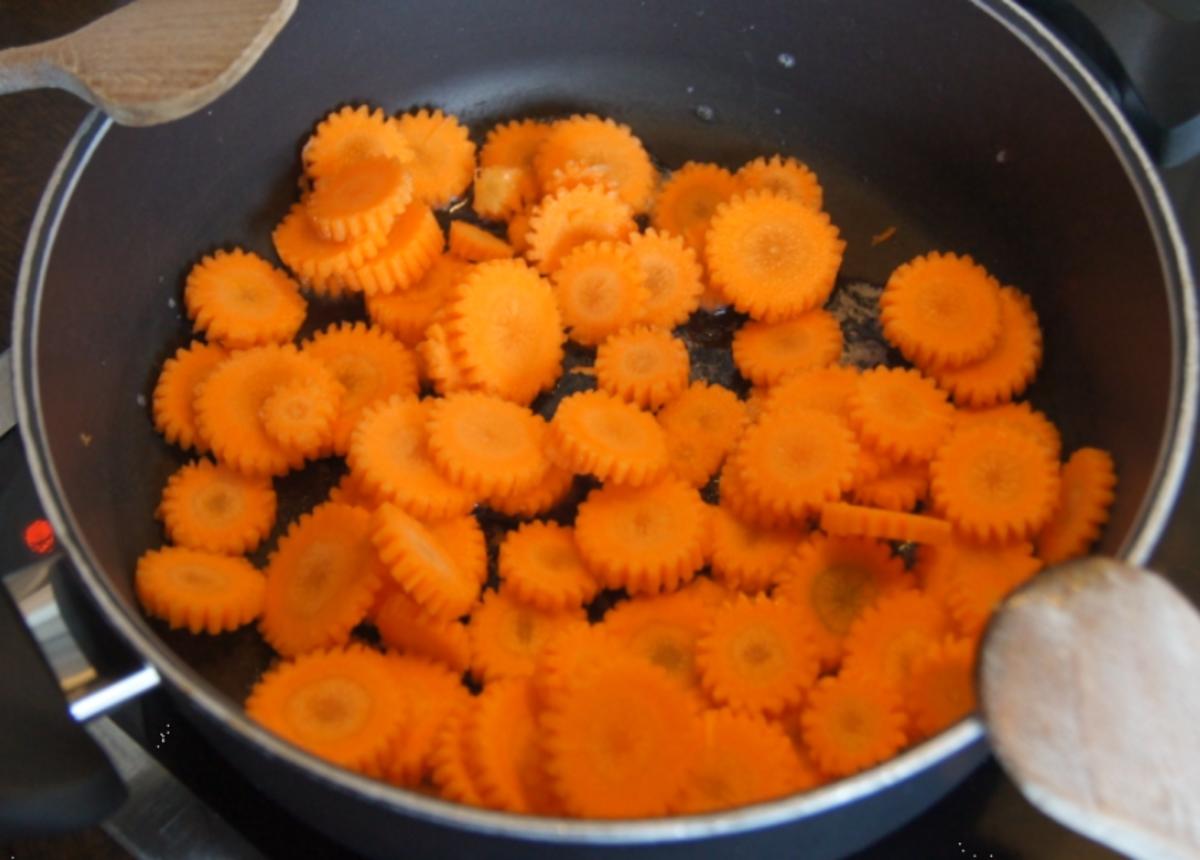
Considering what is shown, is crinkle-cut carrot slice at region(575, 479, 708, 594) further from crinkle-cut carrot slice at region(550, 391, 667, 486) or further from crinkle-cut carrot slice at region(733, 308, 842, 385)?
crinkle-cut carrot slice at region(733, 308, 842, 385)

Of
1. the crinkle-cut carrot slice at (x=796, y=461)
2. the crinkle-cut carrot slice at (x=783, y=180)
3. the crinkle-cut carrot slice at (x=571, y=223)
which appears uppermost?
the crinkle-cut carrot slice at (x=783, y=180)

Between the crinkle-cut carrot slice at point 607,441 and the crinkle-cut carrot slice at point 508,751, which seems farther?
the crinkle-cut carrot slice at point 607,441

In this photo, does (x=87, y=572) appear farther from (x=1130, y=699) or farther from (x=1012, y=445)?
(x=1012, y=445)

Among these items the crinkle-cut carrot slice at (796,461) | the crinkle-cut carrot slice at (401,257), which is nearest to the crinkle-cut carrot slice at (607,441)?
the crinkle-cut carrot slice at (796,461)

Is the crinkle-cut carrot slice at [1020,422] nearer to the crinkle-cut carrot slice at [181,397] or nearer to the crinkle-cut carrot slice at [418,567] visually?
the crinkle-cut carrot slice at [418,567]

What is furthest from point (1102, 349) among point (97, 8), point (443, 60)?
point (97, 8)

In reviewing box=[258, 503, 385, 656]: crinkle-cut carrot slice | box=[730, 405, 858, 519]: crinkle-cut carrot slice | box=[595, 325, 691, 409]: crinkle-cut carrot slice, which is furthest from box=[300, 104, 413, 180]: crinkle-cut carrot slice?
box=[730, 405, 858, 519]: crinkle-cut carrot slice

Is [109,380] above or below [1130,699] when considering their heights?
below

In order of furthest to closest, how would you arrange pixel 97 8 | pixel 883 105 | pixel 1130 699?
pixel 97 8, pixel 883 105, pixel 1130 699
